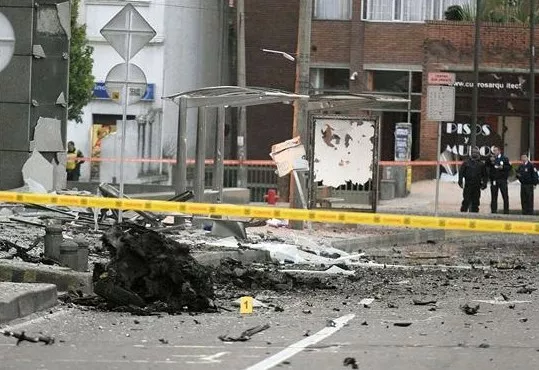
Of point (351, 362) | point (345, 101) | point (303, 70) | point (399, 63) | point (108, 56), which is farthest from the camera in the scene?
point (399, 63)

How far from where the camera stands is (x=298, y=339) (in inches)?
419

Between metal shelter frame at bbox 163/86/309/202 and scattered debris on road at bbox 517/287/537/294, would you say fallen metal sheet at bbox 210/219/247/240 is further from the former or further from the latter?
scattered debris on road at bbox 517/287/537/294

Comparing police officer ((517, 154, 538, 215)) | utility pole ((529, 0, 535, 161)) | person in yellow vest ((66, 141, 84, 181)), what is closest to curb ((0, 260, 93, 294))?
police officer ((517, 154, 538, 215))

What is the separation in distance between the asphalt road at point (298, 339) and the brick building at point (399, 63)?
110 feet

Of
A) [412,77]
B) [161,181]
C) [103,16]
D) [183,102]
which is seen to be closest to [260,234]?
[183,102]

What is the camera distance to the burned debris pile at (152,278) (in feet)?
40.7

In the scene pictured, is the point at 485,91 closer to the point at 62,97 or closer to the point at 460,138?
the point at 460,138

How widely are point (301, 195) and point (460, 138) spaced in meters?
22.2

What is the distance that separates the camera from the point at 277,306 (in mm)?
12992

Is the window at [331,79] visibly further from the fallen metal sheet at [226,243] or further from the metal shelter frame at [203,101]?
the fallen metal sheet at [226,243]

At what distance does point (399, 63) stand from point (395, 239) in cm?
2322

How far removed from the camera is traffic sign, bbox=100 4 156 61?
60.8 ft

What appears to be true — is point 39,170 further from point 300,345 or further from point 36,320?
point 300,345

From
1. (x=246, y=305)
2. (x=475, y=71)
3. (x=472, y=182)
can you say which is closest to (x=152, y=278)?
(x=246, y=305)
